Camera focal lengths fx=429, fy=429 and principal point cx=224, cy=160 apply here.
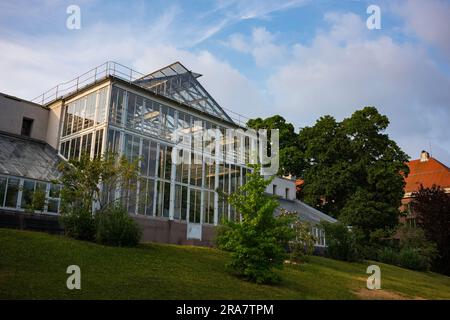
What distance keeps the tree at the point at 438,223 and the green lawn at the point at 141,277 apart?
18170 millimetres

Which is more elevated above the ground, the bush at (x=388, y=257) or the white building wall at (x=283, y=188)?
the white building wall at (x=283, y=188)

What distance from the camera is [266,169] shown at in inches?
1754

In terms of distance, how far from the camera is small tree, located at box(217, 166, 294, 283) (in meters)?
17.0

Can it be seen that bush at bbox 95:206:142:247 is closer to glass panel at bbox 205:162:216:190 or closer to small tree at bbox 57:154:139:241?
small tree at bbox 57:154:139:241

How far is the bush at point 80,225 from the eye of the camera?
1975 centimetres

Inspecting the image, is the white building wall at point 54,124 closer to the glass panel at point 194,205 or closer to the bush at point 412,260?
the glass panel at point 194,205

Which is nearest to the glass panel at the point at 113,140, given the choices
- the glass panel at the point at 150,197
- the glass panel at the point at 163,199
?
the glass panel at the point at 150,197

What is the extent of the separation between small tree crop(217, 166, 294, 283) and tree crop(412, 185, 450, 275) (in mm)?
26657

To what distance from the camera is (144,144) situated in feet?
92.8

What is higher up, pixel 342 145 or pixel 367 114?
pixel 367 114

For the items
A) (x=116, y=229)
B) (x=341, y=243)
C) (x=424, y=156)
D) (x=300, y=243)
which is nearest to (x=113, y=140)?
(x=116, y=229)

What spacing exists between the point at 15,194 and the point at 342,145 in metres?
32.9
